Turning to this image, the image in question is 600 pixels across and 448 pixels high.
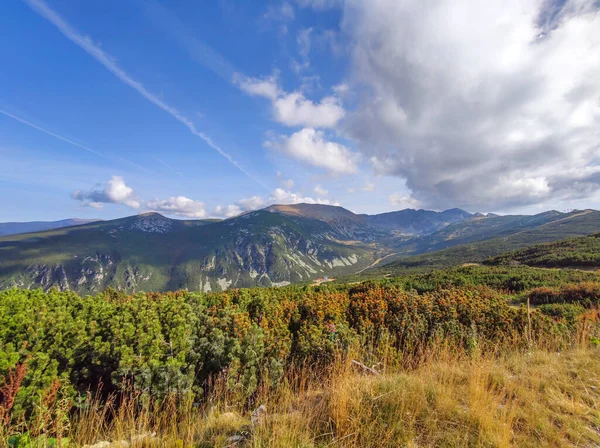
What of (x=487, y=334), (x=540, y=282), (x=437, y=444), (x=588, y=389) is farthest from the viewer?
(x=540, y=282)

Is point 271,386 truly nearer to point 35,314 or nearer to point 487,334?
point 35,314

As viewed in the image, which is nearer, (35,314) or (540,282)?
(35,314)

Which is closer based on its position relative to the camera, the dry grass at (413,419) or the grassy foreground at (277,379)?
the dry grass at (413,419)

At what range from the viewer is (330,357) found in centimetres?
718

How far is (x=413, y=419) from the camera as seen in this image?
12.7 ft

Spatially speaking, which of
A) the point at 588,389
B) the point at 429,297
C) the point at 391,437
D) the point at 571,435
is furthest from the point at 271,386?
the point at 429,297

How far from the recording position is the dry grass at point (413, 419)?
3.55 meters

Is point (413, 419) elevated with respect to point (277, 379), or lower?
elevated

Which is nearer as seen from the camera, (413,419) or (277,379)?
(413,419)

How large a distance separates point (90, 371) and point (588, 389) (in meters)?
10.2

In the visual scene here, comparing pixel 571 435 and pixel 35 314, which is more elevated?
pixel 35 314

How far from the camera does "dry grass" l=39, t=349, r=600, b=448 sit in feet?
11.6

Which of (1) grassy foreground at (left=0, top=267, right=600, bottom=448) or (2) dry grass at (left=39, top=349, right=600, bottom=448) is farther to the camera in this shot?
(1) grassy foreground at (left=0, top=267, right=600, bottom=448)

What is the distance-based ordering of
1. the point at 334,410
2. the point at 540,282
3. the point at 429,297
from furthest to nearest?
the point at 540,282 < the point at 429,297 < the point at 334,410
